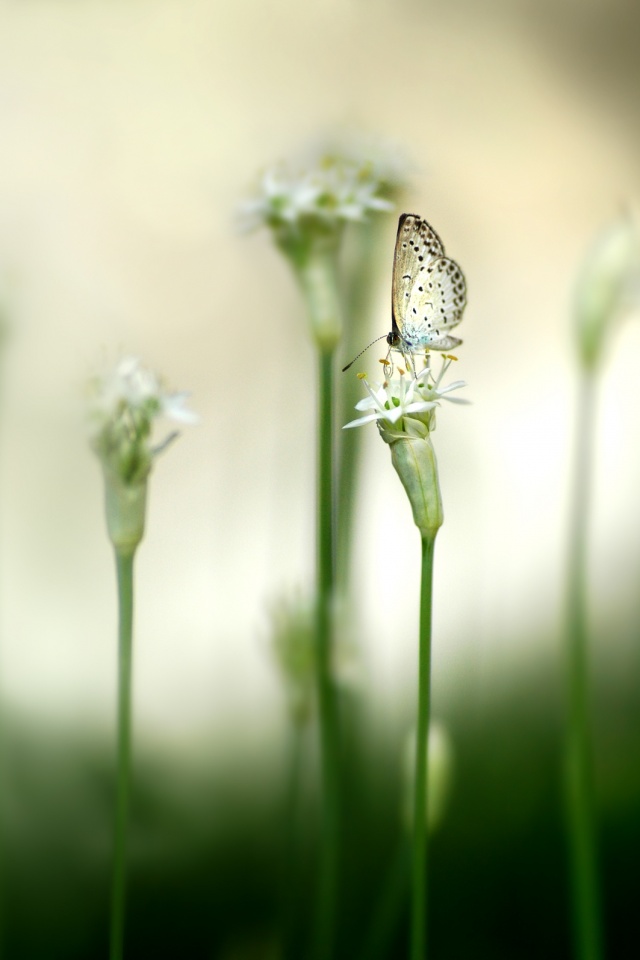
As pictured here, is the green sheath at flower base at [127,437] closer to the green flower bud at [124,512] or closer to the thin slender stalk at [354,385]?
the green flower bud at [124,512]

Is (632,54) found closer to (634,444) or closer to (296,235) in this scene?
(634,444)

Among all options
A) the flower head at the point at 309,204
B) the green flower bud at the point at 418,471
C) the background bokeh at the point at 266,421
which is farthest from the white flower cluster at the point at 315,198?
the background bokeh at the point at 266,421

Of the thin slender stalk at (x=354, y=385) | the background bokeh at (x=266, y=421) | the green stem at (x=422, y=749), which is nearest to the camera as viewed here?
the green stem at (x=422, y=749)

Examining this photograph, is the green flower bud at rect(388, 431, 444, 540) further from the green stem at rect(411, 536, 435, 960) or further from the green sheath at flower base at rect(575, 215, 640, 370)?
the green sheath at flower base at rect(575, 215, 640, 370)

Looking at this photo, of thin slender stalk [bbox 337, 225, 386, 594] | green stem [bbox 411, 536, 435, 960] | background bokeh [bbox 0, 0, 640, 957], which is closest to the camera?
green stem [bbox 411, 536, 435, 960]

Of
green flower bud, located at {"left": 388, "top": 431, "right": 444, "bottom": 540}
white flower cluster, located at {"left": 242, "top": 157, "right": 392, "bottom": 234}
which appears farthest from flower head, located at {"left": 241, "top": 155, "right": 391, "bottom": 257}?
green flower bud, located at {"left": 388, "top": 431, "right": 444, "bottom": 540}

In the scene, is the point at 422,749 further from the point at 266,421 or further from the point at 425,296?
the point at 266,421

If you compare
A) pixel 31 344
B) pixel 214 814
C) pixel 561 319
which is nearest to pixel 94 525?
pixel 31 344

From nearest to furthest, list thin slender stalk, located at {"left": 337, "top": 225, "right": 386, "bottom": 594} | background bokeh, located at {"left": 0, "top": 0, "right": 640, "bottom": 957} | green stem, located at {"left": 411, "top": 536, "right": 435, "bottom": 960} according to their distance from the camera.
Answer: green stem, located at {"left": 411, "top": 536, "right": 435, "bottom": 960}
thin slender stalk, located at {"left": 337, "top": 225, "right": 386, "bottom": 594}
background bokeh, located at {"left": 0, "top": 0, "right": 640, "bottom": 957}
